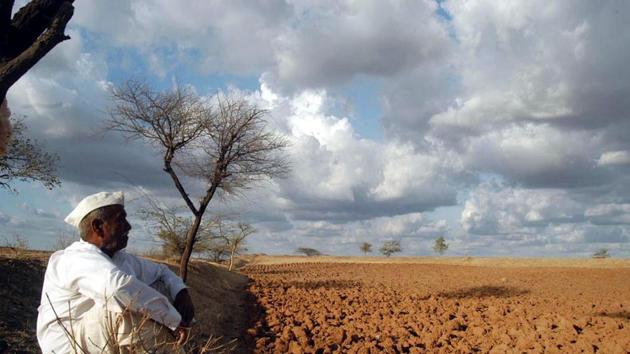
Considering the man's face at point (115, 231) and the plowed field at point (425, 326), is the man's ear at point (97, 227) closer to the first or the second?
the man's face at point (115, 231)

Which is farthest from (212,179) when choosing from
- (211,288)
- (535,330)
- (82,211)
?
(82,211)

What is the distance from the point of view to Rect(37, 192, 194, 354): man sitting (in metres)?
2.79

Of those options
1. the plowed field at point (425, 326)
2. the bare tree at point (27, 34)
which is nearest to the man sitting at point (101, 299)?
the bare tree at point (27, 34)

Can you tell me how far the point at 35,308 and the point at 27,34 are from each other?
463cm

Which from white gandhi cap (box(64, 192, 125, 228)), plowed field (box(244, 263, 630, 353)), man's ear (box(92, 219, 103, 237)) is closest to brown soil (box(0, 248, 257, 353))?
plowed field (box(244, 263, 630, 353))

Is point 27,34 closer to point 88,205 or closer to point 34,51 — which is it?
point 34,51

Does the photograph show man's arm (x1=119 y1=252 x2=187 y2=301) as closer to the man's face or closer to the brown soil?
the man's face

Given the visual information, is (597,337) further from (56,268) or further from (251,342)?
(56,268)

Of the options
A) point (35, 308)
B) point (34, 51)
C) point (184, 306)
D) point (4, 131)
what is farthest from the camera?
point (35, 308)

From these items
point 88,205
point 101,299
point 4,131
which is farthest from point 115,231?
point 4,131

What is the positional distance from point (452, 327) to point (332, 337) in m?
2.67

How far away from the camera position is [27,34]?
19.5 feet

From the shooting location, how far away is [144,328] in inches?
115

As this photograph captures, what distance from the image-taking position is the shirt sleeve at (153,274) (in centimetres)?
330
